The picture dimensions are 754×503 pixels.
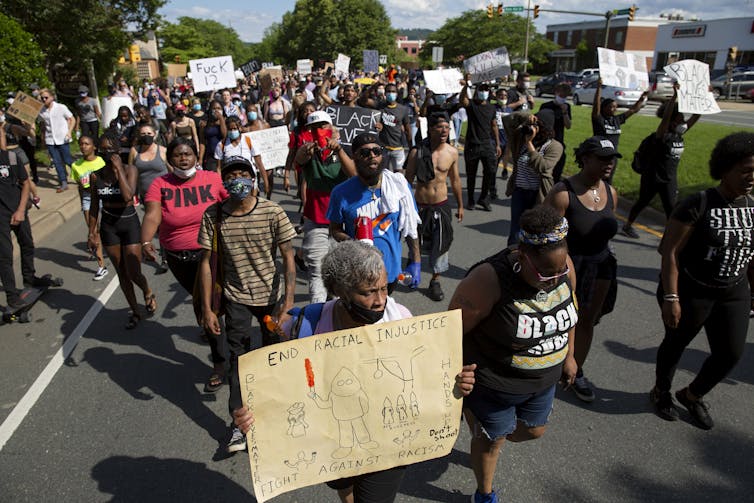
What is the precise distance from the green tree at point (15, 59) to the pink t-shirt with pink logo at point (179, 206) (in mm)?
9976

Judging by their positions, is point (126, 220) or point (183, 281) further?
point (126, 220)

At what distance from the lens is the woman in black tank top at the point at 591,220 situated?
11.1 feet

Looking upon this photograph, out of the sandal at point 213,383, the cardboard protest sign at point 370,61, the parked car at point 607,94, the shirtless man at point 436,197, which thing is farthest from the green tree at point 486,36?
the sandal at point 213,383

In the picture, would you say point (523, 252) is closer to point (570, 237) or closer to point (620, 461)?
point (570, 237)

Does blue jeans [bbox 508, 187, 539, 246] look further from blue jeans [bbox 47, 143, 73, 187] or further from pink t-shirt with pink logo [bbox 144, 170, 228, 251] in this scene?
blue jeans [bbox 47, 143, 73, 187]

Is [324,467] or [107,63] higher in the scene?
[107,63]

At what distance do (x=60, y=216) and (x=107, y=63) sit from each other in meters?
17.4

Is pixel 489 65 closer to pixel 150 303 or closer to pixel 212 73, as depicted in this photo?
pixel 212 73

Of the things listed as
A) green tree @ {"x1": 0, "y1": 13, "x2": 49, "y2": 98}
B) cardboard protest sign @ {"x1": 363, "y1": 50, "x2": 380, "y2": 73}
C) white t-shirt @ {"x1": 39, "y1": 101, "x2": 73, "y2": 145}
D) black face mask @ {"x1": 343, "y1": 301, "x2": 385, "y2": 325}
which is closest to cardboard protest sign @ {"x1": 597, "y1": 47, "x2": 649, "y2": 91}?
black face mask @ {"x1": 343, "y1": 301, "x2": 385, "y2": 325}

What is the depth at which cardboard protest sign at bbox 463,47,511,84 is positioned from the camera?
1129cm

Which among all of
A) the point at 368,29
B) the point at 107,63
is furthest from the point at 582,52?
the point at 107,63

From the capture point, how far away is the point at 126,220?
16.7 feet

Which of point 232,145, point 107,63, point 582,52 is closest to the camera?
point 232,145

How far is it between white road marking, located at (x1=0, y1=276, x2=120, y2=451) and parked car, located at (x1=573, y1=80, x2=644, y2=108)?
24.8m
